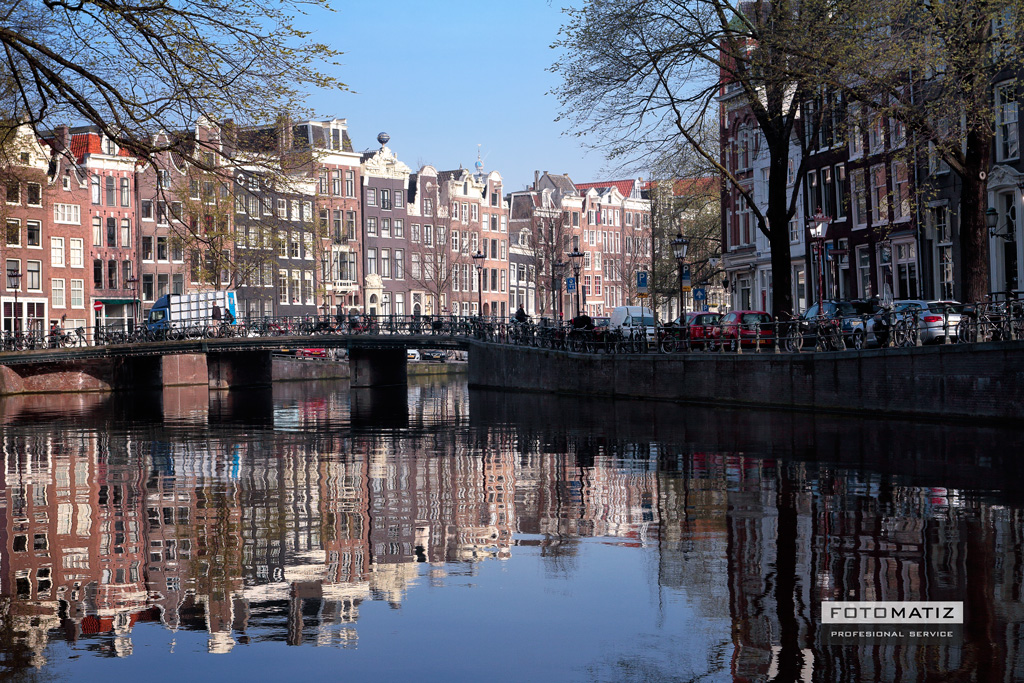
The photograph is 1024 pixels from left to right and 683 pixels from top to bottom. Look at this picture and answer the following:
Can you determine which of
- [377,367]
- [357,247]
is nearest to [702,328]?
[377,367]

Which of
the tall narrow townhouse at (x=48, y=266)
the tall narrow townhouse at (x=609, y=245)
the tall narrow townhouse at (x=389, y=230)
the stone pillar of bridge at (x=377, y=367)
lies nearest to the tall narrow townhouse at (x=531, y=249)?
the tall narrow townhouse at (x=609, y=245)

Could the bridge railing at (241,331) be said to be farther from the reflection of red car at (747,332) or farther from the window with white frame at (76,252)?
the reflection of red car at (747,332)

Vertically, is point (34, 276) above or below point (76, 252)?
below

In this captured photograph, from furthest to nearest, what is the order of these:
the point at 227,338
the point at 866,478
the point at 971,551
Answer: the point at 227,338, the point at 866,478, the point at 971,551

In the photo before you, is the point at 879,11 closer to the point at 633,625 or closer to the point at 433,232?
the point at 633,625

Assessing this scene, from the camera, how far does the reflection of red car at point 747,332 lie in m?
35.4

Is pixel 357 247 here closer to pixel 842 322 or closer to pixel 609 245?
pixel 609 245

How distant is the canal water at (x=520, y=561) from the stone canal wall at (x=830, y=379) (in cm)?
203

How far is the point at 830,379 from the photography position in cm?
3089

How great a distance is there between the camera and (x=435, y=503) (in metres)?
15.5

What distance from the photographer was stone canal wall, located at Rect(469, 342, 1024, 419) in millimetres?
25594

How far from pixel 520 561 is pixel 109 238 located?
69.7 meters

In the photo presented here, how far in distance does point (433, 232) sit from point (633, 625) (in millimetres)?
89171

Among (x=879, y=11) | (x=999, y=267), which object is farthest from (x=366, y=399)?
(x=879, y=11)
